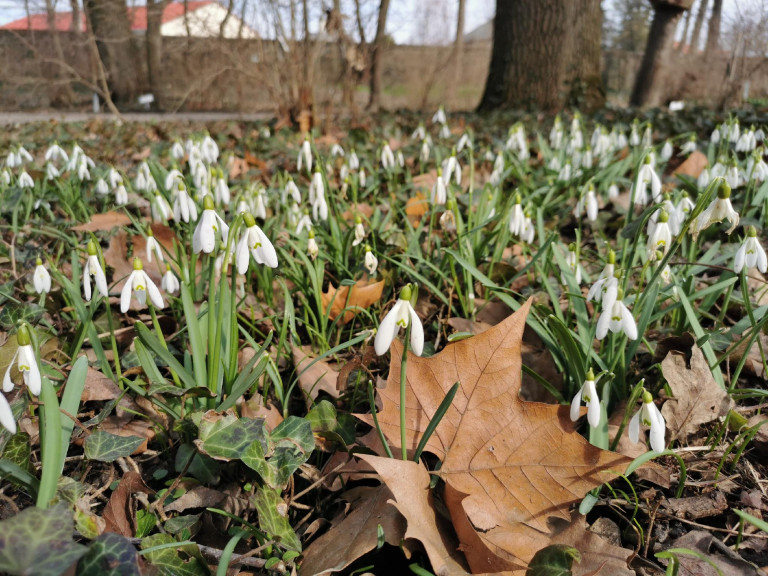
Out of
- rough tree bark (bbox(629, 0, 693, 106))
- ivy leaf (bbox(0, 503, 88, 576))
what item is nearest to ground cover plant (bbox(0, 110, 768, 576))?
ivy leaf (bbox(0, 503, 88, 576))

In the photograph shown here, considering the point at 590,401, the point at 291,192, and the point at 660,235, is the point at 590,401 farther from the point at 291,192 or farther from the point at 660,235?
the point at 291,192

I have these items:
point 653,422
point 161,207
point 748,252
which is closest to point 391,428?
point 653,422

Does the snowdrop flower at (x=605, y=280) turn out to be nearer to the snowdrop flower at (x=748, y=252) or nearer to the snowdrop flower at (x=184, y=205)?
the snowdrop flower at (x=748, y=252)

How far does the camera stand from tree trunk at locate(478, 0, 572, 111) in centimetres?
680

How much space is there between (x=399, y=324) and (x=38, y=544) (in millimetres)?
619

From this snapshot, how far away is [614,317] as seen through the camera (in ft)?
4.15

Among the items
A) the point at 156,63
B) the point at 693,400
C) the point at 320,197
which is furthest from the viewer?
the point at 156,63

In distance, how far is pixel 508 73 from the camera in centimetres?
721

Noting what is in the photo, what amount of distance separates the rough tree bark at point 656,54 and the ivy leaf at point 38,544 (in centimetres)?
1154

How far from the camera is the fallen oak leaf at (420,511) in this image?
3.35ft

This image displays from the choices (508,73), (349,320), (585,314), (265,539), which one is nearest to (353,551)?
(265,539)

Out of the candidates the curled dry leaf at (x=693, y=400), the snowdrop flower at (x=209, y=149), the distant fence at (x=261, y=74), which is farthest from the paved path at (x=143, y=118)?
the curled dry leaf at (x=693, y=400)

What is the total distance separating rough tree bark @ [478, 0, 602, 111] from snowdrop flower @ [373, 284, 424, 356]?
6.47 meters

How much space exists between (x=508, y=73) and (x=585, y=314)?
6.32 meters
